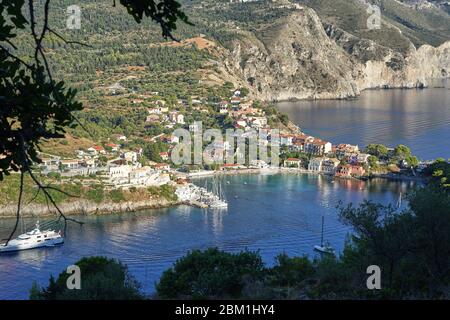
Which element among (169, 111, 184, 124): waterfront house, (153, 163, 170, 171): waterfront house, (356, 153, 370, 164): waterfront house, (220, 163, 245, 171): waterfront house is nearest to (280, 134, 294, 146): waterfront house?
(220, 163, 245, 171): waterfront house

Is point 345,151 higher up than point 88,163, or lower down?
lower down

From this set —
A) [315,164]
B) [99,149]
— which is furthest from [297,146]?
[99,149]

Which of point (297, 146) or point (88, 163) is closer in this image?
point (88, 163)

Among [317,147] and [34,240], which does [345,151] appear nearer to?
[317,147]

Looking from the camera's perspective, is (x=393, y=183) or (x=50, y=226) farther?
(x=393, y=183)

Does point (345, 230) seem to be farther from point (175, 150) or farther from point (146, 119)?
point (146, 119)

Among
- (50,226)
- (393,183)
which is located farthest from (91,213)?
(393,183)
